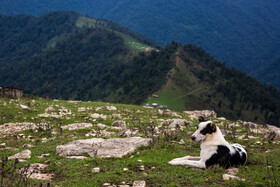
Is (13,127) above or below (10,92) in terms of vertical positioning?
below

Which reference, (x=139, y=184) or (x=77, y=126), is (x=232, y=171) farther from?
(x=77, y=126)

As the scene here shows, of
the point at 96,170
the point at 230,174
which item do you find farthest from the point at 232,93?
the point at 96,170

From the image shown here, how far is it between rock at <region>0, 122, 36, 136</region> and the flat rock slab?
6.57m

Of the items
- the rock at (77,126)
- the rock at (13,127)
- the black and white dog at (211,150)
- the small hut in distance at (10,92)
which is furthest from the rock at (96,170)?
the small hut in distance at (10,92)

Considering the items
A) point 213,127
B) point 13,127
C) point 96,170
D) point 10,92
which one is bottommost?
point 13,127

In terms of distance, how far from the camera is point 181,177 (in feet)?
24.3

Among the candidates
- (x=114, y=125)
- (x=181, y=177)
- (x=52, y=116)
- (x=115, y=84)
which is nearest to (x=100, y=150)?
(x=181, y=177)

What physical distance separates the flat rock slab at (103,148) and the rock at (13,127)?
6.57 meters

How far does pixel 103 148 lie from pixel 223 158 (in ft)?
16.4

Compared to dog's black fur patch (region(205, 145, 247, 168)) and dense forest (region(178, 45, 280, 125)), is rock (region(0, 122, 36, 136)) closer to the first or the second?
dog's black fur patch (region(205, 145, 247, 168))

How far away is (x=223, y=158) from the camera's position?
26.8ft

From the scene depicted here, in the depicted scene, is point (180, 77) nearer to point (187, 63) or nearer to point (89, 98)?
point (187, 63)

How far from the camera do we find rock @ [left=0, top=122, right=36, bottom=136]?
614 inches

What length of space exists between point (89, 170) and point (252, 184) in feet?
16.4
